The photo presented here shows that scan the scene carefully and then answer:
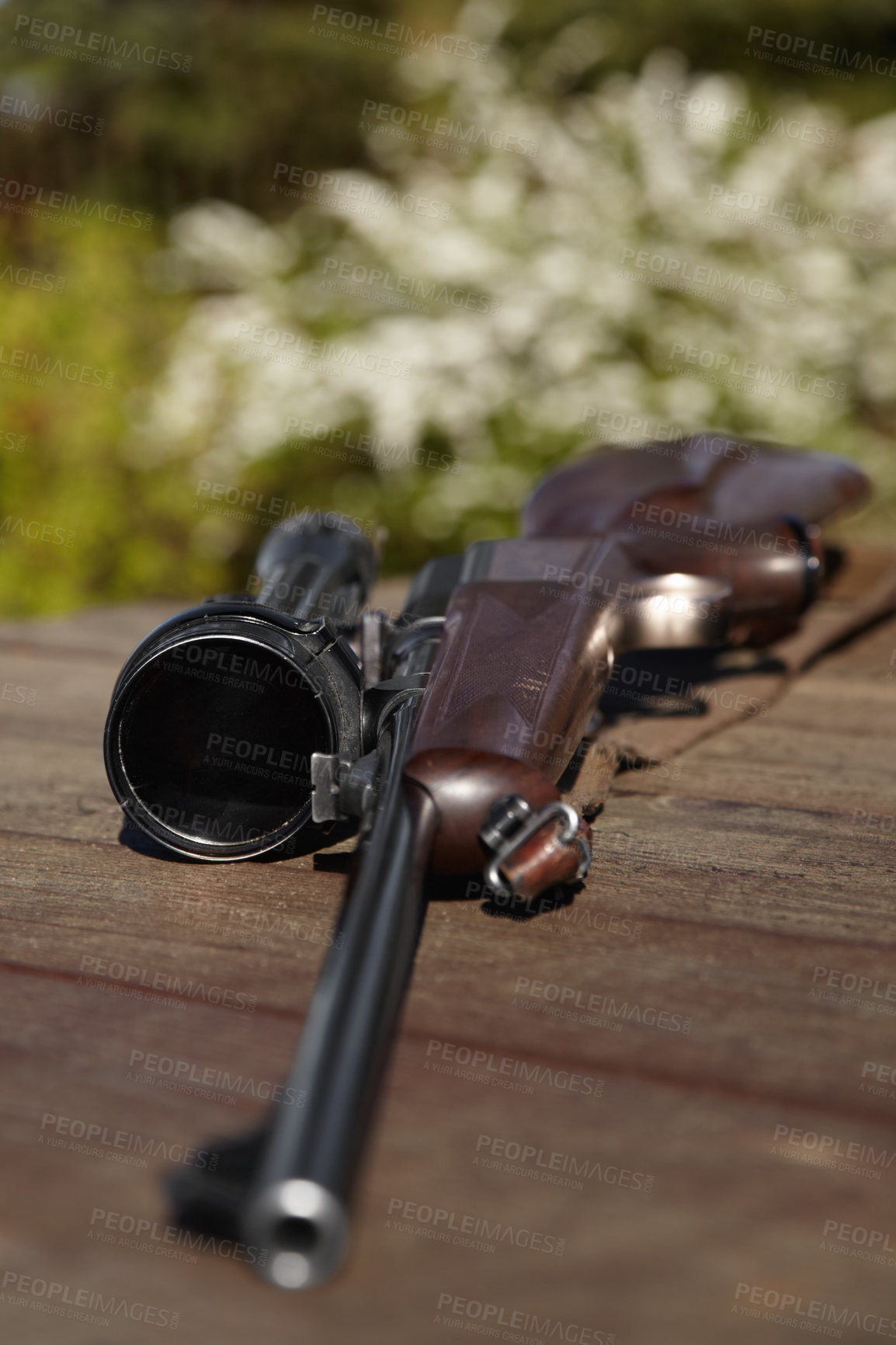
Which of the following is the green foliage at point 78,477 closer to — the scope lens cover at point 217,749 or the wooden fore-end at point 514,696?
the wooden fore-end at point 514,696

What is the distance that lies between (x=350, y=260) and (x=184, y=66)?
123 inches

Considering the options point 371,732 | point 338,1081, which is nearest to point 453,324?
point 371,732

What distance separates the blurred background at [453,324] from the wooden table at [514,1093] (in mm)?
3413

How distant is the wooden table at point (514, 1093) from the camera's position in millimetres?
641

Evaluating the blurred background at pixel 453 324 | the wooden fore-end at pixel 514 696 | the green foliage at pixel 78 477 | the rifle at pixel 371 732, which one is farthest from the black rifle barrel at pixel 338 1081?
the green foliage at pixel 78 477

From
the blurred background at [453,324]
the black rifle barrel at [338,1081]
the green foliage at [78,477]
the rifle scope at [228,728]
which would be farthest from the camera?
the green foliage at [78,477]

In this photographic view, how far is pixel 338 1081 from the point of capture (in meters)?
0.64

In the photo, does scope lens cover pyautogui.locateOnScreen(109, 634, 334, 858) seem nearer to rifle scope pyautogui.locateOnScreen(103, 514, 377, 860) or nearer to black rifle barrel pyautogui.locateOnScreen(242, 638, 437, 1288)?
rifle scope pyautogui.locateOnScreen(103, 514, 377, 860)

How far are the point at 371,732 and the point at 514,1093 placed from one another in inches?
18.0

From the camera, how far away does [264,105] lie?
7363mm

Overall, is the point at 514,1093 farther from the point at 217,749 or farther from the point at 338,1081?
the point at 217,749

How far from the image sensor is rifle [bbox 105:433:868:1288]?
66 centimetres

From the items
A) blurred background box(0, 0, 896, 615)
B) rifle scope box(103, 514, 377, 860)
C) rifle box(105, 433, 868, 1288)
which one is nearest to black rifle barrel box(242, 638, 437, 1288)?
rifle box(105, 433, 868, 1288)

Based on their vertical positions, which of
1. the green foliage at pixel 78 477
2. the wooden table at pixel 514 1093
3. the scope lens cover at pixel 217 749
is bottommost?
the wooden table at pixel 514 1093
